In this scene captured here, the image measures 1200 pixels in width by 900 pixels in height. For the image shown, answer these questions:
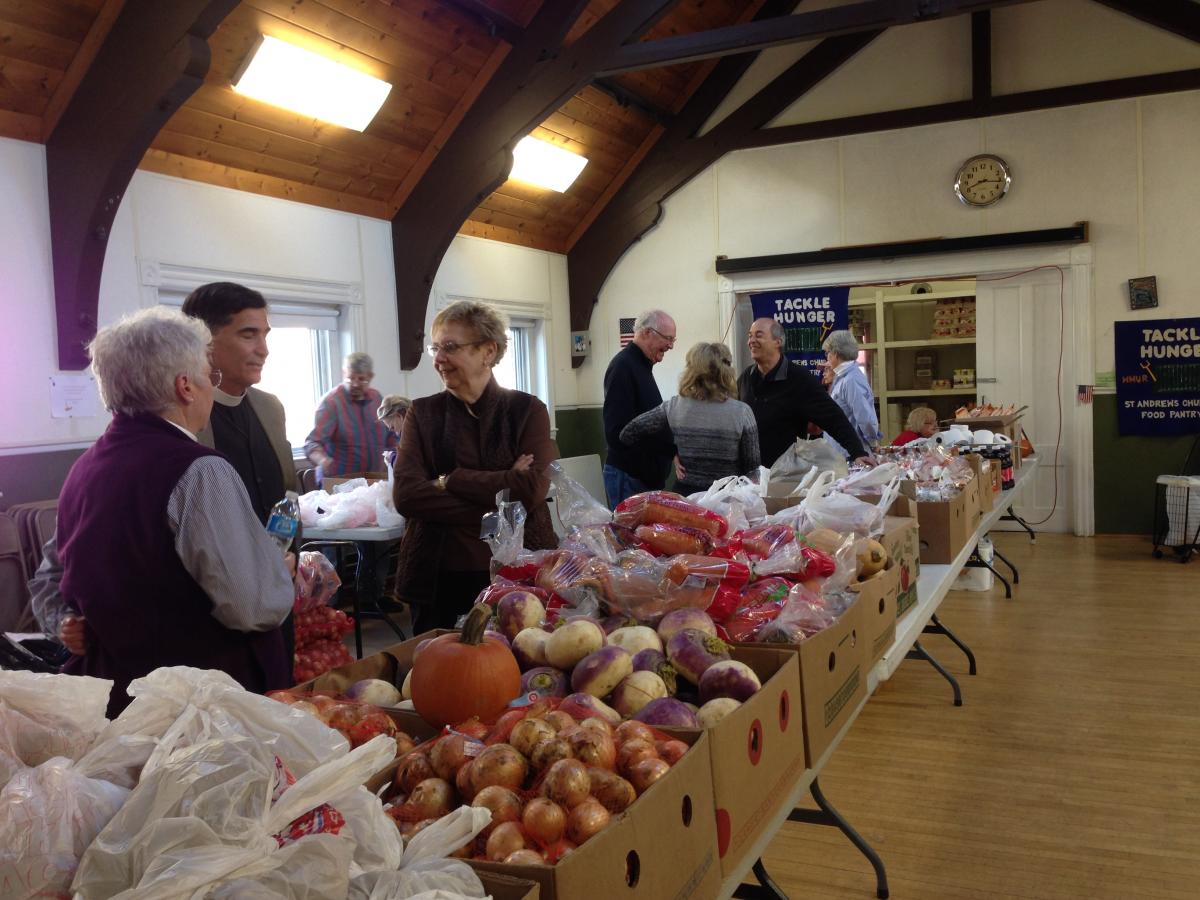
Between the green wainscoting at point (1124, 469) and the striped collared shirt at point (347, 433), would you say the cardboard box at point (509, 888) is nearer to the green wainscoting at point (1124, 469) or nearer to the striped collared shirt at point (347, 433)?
the striped collared shirt at point (347, 433)

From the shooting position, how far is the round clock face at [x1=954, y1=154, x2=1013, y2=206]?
762 centimetres

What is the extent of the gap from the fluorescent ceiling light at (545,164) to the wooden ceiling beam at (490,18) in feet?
3.07

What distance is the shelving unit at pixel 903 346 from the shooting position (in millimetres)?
10195

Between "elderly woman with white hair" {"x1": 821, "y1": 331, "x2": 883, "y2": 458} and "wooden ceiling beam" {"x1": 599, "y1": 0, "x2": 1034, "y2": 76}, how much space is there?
5.95ft

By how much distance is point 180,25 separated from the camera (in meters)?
4.16

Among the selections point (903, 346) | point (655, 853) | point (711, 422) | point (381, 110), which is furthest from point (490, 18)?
point (655, 853)

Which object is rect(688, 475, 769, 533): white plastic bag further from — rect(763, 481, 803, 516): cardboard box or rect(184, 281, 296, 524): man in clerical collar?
rect(184, 281, 296, 524): man in clerical collar

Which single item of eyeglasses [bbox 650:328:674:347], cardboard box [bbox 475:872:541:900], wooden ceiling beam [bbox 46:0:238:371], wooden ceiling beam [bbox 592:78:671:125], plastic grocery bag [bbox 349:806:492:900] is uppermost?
wooden ceiling beam [bbox 592:78:671:125]

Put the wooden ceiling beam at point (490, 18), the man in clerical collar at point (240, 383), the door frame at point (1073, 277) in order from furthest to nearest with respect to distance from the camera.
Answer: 1. the door frame at point (1073, 277)
2. the wooden ceiling beam at point (490, 18)
3. the man in clerical collar at point (240, 383)

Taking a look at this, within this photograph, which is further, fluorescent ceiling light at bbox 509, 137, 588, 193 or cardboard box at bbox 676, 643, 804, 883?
fluorescent ceiling light at bbox 509, 137, 588, 193

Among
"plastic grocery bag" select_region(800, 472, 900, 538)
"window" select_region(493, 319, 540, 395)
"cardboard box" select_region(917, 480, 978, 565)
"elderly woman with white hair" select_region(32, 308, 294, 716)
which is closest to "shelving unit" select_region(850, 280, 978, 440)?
"window" select_region(493, 319, 540, 395)

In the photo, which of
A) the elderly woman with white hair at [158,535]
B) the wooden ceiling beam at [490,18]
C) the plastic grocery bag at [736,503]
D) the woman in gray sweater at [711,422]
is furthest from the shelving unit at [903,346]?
the elderly woman with white hair at [158,535]

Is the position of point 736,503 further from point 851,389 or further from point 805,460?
point 851,389

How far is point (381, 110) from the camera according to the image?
19.5 ft
